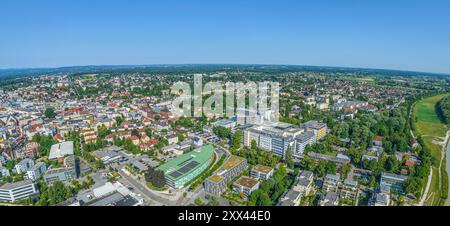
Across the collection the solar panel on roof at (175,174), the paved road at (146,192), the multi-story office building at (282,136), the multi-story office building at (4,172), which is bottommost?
the paved road at (146,192)

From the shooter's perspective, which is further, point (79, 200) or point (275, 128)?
point (275, 128)

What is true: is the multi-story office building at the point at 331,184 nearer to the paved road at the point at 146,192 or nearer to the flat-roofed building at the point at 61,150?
the paved road at the point at 146,192

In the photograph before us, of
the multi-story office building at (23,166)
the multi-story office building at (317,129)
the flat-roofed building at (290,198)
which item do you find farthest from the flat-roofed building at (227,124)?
the multi-story office building at (23,166)

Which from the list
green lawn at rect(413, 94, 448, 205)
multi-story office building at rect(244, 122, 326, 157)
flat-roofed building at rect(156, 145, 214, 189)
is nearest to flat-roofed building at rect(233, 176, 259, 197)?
flat-roofed building at rect(156, 145, 214, 189)

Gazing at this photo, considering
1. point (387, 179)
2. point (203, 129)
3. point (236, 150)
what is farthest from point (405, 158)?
point (203, 129)

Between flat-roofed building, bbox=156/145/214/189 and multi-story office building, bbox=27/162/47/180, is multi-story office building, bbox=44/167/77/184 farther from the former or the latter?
flat-roofed building, bbox=156/145/214/189
